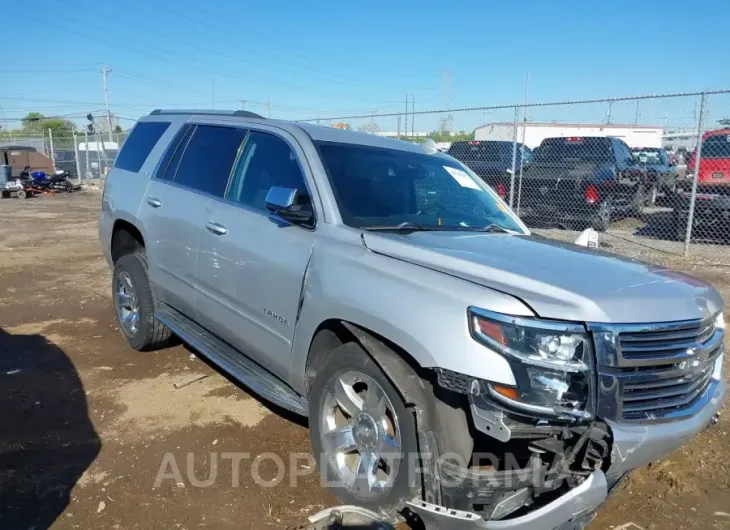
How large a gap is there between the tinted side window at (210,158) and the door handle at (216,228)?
0.24 m

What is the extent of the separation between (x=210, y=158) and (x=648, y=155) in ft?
42.8

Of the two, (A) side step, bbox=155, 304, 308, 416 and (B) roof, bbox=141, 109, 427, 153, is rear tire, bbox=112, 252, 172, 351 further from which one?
(B) roof, bbox=141, 109, 427, 153

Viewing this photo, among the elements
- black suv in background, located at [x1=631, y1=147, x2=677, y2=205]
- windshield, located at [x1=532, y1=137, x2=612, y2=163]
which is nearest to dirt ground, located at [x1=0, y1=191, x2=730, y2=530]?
windshield, located at [x1=532, y1=137, x2=612, y2=163]

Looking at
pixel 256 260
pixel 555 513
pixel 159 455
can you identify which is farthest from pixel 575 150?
pixel 555 513

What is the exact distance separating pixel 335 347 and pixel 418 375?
646 millimetres

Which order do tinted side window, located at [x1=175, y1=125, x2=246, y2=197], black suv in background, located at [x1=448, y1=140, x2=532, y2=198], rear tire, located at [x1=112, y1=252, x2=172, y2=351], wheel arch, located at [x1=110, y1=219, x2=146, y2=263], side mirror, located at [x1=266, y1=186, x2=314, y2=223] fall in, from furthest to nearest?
1. black suv in background, located at [x1=448, y1=140, x2=532, y2=198]
2. wheel arch, located at [x1=110, y1=219, x2=146, y2=263]
3. rear tire, located at [x1=112, y1=252, x2=172, y2=351]
4. tinted side window, located at [x1=175, y1=125, x2=246, y2=197]
5. side mirror, located at [x1=266, y1=186, x2=314, y2=223]

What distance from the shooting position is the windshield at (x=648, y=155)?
45.7ft

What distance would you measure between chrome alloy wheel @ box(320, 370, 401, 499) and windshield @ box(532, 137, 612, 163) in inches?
410

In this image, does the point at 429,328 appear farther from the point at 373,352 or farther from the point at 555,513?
the point at 555,513

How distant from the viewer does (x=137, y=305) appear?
4949mm

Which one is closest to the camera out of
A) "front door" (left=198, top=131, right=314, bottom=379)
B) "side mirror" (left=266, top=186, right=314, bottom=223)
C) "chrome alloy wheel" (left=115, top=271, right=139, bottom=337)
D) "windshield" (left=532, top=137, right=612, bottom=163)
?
"side mirror" (left=266, top=186, right=314, bottom=223)

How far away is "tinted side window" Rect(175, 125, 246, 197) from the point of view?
13.5ft

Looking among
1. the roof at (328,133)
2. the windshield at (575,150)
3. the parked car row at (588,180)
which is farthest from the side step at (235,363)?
the windshield at (575,150)

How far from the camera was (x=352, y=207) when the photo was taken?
3316mm
